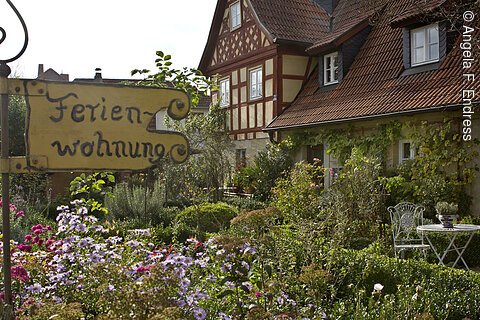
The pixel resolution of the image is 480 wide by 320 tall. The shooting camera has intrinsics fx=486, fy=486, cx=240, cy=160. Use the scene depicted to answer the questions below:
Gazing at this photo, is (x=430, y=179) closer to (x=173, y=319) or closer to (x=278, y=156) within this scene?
(x=278, y=156)

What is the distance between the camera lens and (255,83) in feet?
53.8

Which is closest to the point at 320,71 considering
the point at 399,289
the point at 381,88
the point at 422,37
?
the point at 381,88

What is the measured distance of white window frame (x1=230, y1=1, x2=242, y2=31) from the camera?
16911mm

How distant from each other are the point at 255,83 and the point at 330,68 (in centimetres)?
302

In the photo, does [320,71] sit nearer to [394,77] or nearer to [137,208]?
[394,77]

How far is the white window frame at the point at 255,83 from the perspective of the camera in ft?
52.9

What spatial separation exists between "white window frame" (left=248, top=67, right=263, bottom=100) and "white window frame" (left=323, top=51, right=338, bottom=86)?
240 cm

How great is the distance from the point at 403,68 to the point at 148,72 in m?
7.79

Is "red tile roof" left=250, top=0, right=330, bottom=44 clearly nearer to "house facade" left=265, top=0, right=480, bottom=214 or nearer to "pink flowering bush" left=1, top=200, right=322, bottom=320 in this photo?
"house facade" left=265, top=0, right=480, bottom=214

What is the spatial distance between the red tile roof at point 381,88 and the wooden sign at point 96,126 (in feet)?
27.4

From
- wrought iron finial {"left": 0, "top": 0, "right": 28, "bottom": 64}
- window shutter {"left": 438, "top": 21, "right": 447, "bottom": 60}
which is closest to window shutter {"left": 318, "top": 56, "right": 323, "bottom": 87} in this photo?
window shutter {"left": 438, "top": 21, "right": 447, "bottom": 60}

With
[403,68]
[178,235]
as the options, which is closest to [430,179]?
[403,68]

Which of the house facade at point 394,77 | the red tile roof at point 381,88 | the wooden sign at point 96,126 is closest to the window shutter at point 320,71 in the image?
the house facade at point 394,77

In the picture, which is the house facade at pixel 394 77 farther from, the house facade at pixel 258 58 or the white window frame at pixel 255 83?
the white window frame at pixel 255 83
